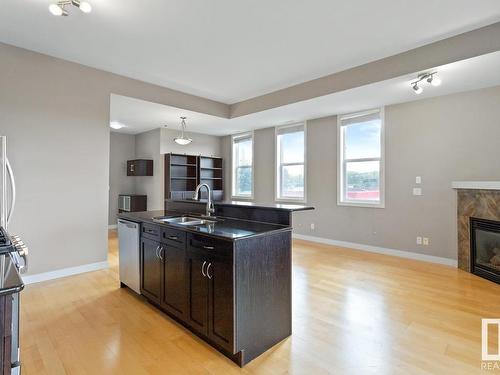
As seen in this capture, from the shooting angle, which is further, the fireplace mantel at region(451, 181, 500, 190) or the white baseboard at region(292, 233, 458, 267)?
the white baseboard at region(292, 233, 458, 267)

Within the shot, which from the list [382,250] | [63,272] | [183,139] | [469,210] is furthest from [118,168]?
[469,210]

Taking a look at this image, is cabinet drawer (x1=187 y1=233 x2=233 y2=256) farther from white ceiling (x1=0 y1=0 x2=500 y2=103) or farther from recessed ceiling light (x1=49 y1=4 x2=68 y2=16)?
recessed ceiling light (x1=49 y1=4 x2=68 y2=16)

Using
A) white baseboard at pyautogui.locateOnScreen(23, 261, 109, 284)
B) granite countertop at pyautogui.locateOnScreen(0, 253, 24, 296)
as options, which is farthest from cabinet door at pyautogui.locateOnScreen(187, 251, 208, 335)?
white baseboard at pyautogui.locateOnScreen(23, 261, 109, 284)

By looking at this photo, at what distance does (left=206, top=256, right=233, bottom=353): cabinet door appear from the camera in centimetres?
187

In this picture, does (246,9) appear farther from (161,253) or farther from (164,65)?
(161,253)

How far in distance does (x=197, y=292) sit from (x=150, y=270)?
84cm

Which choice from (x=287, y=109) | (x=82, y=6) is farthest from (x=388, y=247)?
(x=82, y=6)

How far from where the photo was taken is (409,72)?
3.43m

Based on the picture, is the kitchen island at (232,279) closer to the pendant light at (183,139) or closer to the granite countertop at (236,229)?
the granite countertop at (236,229)

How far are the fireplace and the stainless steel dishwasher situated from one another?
441 cm

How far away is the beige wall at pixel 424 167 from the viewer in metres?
3.96

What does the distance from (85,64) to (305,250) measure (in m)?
4.62

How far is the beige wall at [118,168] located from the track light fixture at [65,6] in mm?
4800

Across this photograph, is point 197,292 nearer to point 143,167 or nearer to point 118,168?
point 143,167
